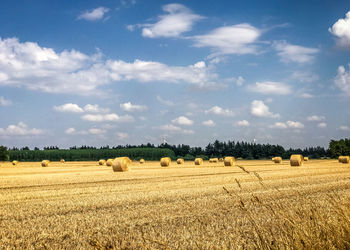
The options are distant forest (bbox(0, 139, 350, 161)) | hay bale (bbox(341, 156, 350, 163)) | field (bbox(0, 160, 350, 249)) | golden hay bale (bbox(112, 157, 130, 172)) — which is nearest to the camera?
field (bbox(0, 160, 350, 249))

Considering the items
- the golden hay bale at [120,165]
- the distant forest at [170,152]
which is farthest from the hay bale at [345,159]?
the distant forest at [170,152]

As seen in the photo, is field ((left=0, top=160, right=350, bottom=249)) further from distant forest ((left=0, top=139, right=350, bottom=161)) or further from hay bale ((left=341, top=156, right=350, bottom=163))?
distant forest ((left=0, top=139, right=350, bottom=161))

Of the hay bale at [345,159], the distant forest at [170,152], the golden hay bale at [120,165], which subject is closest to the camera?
the golden hay bale at [120,165]

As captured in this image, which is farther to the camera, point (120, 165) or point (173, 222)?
point (120, 165)

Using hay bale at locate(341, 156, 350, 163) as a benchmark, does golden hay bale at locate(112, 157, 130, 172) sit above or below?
above

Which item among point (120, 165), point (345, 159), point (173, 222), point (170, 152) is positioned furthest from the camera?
point (170, 152)

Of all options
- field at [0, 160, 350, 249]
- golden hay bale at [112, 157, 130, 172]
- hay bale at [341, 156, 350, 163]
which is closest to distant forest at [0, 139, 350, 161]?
hay bale at [341, 156, 350, 163]

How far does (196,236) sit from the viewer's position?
7.62 m

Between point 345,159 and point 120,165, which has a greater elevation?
point 120,165

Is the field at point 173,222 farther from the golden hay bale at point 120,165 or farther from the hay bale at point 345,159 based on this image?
the hay bale at point 345,159

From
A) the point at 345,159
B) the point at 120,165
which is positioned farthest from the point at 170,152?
the point at 120,165

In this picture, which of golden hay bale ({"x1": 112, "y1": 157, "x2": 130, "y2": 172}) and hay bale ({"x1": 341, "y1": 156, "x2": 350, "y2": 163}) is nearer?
golden hay bale ({"x1": 112, "y1": 157, "x2": 130, "y2": 172})

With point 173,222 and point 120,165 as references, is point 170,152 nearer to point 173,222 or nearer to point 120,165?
point 120,165

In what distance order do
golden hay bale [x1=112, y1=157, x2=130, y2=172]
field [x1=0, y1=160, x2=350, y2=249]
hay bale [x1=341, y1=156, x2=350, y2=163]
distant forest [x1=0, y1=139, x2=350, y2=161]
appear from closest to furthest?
field [x1=0, y1=160, x2=350, y2=249] → golden hay bale [x1=112, y1=157, x2=130, y2=172] → hay bale [x1=341, y1=156, x2=350, y2=163] → distant forest [x1=0, y1=139, x2=350, y2=161]
